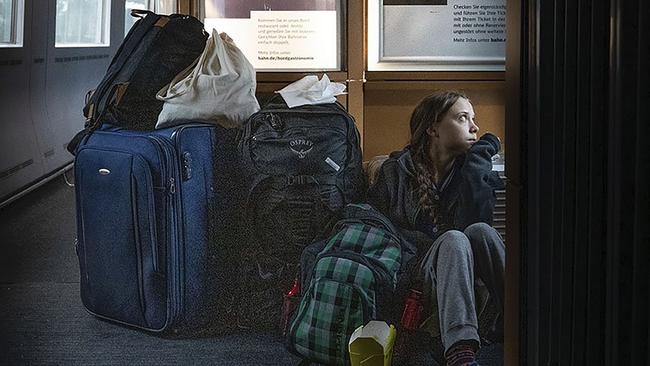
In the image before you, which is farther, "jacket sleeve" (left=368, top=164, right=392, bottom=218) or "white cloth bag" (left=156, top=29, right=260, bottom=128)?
"jacket sleeve" (left=368, top=164, right=392, bottom=218)

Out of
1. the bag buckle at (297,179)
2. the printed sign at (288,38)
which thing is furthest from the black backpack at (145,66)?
the bag buckle at (297,179)

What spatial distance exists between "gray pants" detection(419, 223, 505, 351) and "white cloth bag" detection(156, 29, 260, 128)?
58 centimetres

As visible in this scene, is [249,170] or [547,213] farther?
[249,170]

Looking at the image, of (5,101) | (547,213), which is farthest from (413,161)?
(5,101)

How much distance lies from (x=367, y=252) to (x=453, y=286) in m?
0.23

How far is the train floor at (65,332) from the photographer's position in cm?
228

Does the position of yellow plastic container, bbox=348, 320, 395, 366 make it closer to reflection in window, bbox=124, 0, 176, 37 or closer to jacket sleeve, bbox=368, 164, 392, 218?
jacket sleeve, bbox=368, 164, 392, 218

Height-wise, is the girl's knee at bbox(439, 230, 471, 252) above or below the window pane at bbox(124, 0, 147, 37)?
below

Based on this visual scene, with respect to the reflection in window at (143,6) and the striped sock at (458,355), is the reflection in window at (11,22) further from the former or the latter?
the striped sock at (458,355)

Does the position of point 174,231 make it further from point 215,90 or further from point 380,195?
point 380,195

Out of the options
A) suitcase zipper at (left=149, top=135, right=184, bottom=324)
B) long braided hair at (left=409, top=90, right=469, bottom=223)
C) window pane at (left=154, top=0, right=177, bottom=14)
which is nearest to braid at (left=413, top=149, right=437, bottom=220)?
long braided hair at (left=409, top=90, right=469, bottom=223)

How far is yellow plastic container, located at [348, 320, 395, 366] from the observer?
229cm

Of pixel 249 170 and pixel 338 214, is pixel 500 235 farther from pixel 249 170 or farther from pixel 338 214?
pixel 249 170

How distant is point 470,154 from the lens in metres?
2.29
